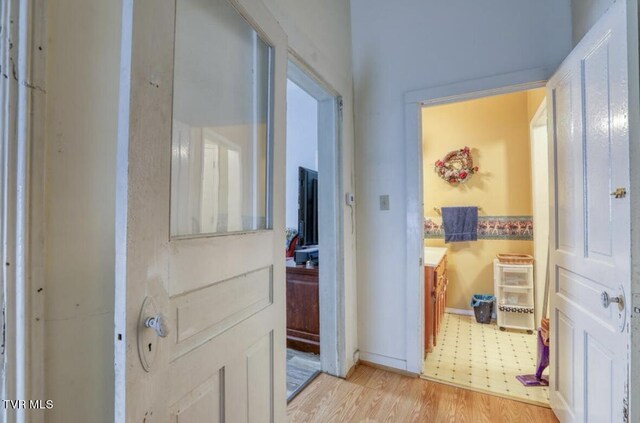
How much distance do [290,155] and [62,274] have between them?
279 cm

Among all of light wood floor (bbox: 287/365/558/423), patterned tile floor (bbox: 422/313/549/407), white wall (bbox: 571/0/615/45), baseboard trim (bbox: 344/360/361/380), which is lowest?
patterned tile floor (bbox: 422/313/549/407)

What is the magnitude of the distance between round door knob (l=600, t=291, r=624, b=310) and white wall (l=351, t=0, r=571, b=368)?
1.10m

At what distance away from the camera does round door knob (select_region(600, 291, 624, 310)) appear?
1082mm

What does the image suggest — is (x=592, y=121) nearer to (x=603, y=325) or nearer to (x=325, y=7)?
(x=603, y=325)

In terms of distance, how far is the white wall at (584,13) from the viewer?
4.47ft

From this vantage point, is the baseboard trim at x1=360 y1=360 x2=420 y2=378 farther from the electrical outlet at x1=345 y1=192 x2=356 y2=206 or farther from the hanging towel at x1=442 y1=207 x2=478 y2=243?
the hanging towel at x1=442 y1=207 x2=478 y2=243

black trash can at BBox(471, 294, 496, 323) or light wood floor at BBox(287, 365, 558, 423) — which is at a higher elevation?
black trash can at BBox(471, 294, 496, 323)

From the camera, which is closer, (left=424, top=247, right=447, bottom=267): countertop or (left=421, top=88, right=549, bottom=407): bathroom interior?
(left=424, top=247, right=447, bottom=267): countertop

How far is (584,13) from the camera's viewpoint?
5.12 feet

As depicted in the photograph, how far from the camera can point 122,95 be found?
0.63 m

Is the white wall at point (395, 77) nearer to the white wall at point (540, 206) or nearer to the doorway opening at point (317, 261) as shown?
the doorway opening at point (317, 261)

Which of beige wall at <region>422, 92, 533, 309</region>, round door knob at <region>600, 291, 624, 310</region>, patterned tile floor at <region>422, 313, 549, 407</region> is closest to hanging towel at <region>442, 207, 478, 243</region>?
beige wall at <region>422, 92, 533, 309</region>

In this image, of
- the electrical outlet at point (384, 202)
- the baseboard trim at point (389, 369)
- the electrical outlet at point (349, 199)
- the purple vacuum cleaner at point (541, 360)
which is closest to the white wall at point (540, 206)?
the purple vacuum cleaner at point (541, 360)

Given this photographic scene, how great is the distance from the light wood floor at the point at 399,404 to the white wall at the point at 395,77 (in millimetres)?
253
